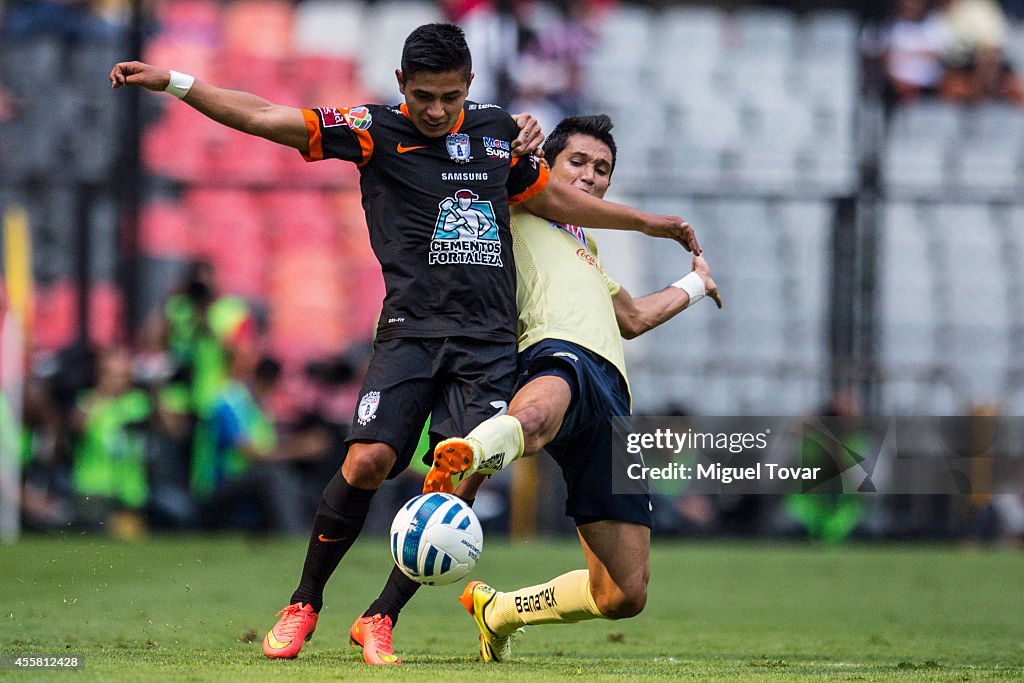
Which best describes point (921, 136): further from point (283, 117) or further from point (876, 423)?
point (283, 117)

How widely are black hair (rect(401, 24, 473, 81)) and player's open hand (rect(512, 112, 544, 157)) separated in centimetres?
50

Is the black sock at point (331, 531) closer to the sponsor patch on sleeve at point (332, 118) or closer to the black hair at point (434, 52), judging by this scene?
the sponsor patch on sleeve at point (332, 118)

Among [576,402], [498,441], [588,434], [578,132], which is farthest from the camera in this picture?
[578,132]

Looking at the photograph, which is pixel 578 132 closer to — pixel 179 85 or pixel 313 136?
pixel 313 136

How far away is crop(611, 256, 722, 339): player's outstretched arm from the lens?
21.5 feet

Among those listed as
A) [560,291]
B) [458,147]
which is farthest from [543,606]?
[458,147]

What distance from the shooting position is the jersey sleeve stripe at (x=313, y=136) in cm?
562

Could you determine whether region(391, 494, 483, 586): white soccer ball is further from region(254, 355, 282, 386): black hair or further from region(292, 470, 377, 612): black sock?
region(254, 355, 282, 386): black hair

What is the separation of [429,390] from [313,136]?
1.05m

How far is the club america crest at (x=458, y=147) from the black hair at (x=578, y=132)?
83 centimetres

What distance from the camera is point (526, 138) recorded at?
6.08m

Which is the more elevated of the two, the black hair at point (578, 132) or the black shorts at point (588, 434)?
the black hair at point (578, 132)

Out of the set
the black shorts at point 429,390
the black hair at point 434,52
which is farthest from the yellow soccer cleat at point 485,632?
the black hair at point 434,52

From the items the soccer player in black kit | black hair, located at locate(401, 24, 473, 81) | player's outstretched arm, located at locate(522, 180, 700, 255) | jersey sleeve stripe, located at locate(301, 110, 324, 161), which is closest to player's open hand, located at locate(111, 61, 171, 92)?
the soccer player in black kit
